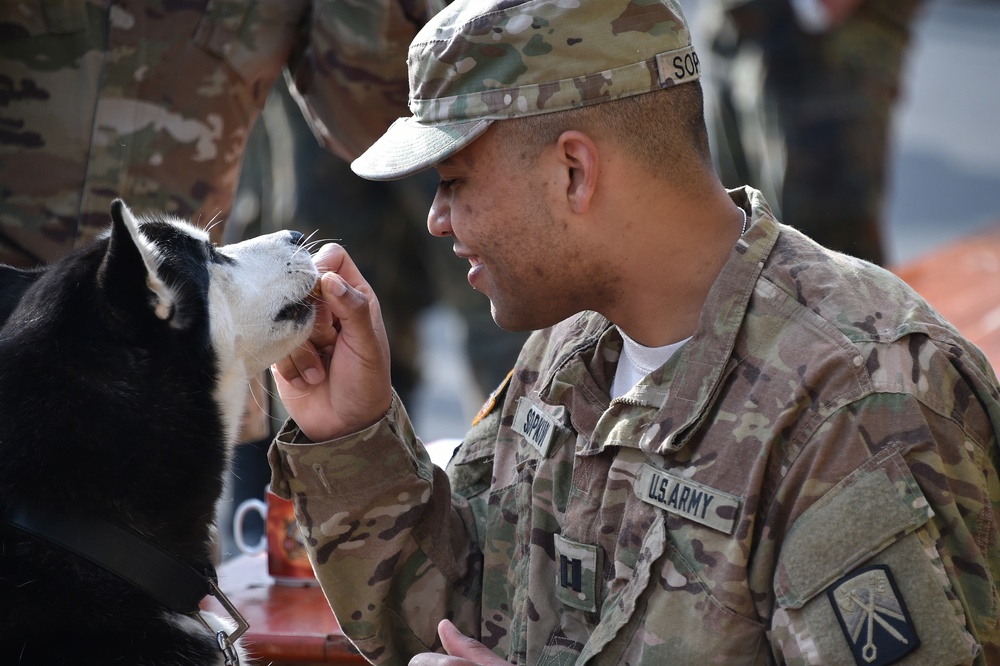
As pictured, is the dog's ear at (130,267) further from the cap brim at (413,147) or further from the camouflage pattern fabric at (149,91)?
the camouflage pattern fabric at (149,91)

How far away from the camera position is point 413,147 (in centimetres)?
221

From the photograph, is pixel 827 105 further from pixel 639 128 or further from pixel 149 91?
pixel 639 128

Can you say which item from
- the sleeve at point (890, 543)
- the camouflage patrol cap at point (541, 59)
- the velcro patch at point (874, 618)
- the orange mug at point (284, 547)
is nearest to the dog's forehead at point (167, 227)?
the camouflage patrol cap at point (541, 59)

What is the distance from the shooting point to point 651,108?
213cm

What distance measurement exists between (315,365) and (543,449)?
49 cm

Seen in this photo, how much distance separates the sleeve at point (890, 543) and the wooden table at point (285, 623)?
120 cm

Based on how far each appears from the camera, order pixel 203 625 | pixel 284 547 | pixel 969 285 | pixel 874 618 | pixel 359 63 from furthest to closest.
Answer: pixel 969 285
pixel 359 63
pixel 284 547
pixel 203 625
pixel 874 618

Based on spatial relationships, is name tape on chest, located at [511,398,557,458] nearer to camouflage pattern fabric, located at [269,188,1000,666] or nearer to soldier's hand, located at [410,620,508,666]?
camouflage pattern fabric, located at [269,188,1000,666]

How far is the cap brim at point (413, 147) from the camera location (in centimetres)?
213

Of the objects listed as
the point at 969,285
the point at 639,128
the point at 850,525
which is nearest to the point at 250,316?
the point at 639,128

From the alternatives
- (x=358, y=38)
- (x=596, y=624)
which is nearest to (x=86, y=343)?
(x=596, y=624)

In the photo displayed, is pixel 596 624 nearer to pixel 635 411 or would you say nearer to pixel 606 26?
pixel 635 411

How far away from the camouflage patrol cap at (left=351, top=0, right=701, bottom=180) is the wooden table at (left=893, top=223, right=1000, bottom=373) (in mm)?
2291

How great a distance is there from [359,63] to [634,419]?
66.6 inches
